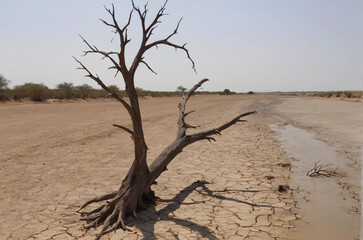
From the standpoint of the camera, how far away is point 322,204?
16.4 feet

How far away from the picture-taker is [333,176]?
6.54 metres

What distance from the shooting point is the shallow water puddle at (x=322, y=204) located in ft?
13.2

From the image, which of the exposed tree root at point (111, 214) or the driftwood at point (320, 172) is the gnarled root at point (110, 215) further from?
the driftwood at point (320, 172)

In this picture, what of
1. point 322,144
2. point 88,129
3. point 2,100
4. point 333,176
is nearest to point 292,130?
point 322,144

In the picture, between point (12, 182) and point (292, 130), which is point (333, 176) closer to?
point (12, 182)

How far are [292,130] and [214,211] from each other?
392 inches

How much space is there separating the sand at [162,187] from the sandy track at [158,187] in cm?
1

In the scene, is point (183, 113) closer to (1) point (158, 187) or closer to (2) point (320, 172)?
(1) point (158, 187)

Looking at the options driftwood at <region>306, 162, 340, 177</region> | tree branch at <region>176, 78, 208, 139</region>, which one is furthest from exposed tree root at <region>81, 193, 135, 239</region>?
driftwood at <region>306, 162, 340, 177</region>

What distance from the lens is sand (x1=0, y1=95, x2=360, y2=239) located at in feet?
12.9

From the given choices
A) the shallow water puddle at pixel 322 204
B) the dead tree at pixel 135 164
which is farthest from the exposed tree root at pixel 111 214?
the shallow water puddle at pixel 322 204

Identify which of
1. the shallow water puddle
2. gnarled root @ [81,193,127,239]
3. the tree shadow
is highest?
gnarled root @ [81,193,127,239]

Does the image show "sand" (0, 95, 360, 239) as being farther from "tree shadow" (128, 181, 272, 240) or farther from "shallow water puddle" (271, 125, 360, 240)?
"shallow water puddle" (271, 125, 360, 240)

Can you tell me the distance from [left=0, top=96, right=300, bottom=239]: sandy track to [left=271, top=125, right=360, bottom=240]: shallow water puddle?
222 millimetres
